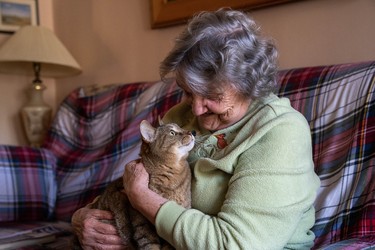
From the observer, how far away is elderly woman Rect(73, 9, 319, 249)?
1.01 metres

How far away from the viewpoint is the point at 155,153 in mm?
1188

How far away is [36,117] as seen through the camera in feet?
8.93

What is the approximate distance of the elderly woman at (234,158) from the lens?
1.01 m

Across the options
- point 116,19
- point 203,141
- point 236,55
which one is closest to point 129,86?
point 116,19

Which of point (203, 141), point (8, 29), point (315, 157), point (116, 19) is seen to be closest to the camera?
point (203, 141)

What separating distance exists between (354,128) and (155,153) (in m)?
0.60

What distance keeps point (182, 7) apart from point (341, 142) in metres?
1.12

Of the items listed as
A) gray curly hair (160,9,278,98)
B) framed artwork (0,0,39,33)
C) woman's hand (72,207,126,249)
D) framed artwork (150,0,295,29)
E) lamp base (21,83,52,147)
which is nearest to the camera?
gray curly hair (160,9,278,98)

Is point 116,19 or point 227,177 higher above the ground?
point 116,19

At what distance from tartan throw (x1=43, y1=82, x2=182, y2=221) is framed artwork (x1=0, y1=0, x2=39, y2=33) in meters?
0.77

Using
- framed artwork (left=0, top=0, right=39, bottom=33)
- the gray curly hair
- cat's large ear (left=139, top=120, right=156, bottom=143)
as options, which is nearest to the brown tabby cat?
cat's large ear (left=139, top=120, right=156, bottom=143)

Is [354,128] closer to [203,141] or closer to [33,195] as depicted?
[203,141]

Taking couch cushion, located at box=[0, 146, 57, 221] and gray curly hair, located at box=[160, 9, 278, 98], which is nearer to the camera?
gray curly hair, located at box=[160, 9, 278, 98]

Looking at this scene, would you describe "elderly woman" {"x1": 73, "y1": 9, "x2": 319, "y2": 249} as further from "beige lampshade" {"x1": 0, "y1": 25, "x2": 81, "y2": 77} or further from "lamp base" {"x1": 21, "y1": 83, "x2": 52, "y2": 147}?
"lamp base" {"x1": 21, "y1": 83, "x2": 52, "y2": 147}
